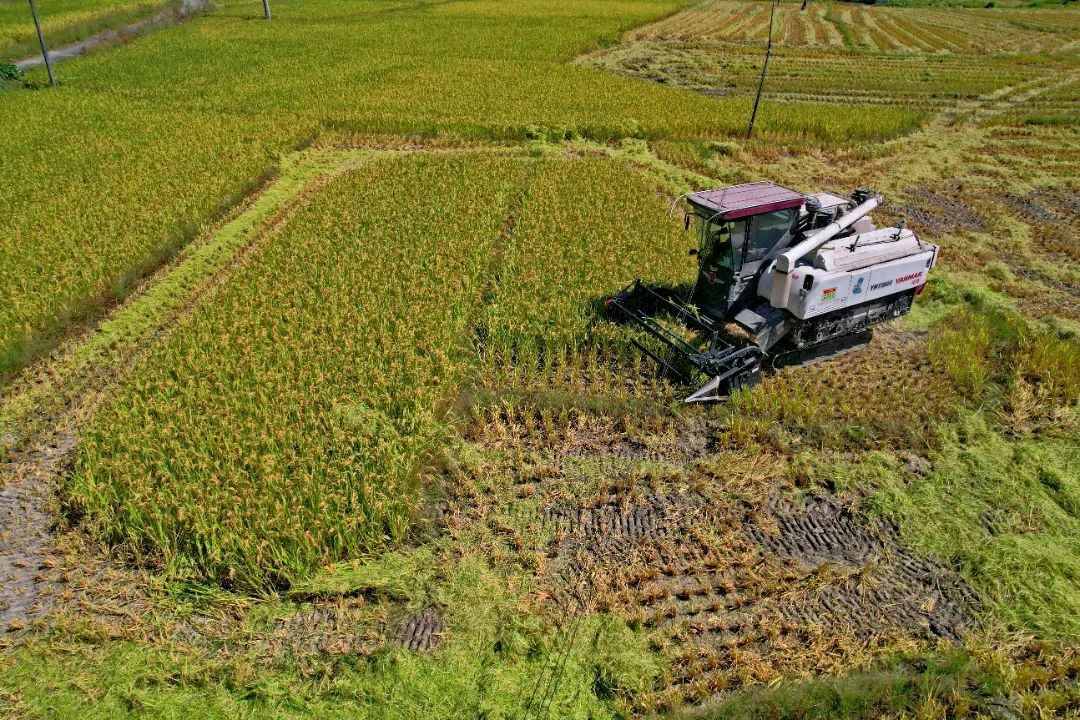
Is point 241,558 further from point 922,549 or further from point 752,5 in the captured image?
point 752,5

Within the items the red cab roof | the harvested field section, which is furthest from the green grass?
the harvested field section

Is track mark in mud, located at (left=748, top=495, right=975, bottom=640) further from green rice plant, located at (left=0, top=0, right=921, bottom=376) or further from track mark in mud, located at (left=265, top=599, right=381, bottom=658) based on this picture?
→ green rice plant, located at (left=0, top=0, right=921, bottom=376)

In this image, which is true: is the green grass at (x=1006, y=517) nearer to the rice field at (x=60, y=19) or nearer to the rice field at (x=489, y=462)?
the rice field at (x=489, y=462)

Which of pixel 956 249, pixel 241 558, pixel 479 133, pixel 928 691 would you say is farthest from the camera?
pixel 479 133

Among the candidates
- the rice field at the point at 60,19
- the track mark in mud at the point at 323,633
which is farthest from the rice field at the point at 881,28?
the track mark in mud at the point at 323,633

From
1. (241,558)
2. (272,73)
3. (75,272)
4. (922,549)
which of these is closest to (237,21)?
(272,73)

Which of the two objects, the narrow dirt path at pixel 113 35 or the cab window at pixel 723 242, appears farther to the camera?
the narrow dirt path at pixel 113 35

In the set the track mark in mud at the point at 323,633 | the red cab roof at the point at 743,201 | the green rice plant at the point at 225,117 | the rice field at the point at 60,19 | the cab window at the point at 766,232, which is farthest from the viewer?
the rice field at the point at 60,19

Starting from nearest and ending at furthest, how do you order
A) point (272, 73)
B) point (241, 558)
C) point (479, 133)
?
point (241, 558) < point (479, 133) < point (272, 73)
